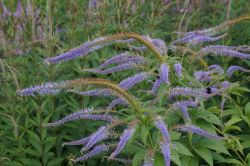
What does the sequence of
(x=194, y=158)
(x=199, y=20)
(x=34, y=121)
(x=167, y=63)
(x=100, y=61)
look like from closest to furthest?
(x=167, y=63)
(x=194, y=158)
(x=34, y=121)
(x=100, y=61)
(x=199, y=20)

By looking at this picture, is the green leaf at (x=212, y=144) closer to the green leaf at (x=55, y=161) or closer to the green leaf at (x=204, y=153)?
the green leaf at (x=204, y=153)

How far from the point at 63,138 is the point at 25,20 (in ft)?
5.00

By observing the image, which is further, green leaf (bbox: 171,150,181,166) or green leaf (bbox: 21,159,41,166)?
green leaf (bbox: 21,159,41,166)

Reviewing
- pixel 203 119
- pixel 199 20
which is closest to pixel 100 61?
pixel 203 119

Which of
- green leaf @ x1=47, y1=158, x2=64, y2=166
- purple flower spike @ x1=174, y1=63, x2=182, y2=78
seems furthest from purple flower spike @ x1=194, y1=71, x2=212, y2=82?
green leaf @ x1=47, y1=158, x2=64, y2=166

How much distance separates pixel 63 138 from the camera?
4.57m

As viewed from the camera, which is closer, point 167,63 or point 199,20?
point 167,63

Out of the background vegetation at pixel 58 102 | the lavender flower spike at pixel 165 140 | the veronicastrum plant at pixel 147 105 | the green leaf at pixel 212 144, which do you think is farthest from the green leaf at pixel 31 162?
the lavender flower spike at pixel 165 140

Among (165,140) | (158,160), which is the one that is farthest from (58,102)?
(165,140)

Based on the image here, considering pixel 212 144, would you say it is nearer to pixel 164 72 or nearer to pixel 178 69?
pixel 178 69

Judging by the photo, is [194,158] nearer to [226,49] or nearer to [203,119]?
[203,119]

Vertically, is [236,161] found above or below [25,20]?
below

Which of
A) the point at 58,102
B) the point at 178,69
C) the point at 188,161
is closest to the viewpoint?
the point at 178,69

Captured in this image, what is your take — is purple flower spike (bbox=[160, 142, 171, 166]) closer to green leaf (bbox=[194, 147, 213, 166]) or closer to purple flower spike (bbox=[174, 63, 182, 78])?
purple flower spike (bbox=[174, 63, 182, 78])
